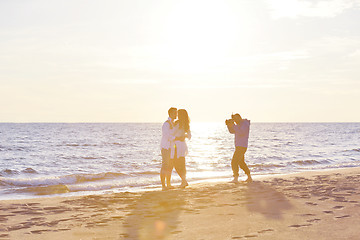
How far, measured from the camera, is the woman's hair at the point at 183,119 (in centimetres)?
1048

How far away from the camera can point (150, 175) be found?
1691 cm

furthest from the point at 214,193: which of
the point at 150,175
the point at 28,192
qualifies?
the point at 150,175

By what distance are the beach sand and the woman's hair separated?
1718mm

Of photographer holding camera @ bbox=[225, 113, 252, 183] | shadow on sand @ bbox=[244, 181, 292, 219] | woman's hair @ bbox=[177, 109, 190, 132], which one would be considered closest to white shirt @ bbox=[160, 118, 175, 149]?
woman's hair @ bbox=[177, 109, 190, 132]

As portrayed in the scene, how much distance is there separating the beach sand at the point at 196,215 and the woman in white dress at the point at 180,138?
1297 millimetres

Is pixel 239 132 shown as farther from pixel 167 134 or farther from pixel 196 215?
pixel 196 215

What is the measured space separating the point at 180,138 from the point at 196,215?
3.96 m

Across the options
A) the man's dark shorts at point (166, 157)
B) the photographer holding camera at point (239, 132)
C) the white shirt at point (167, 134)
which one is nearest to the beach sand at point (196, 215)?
the man's dark shorts at point (166, 157)

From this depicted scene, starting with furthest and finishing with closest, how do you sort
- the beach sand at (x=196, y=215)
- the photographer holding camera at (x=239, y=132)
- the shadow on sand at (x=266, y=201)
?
the photographer holding camera at (x=239, y=132)
the shadow on sand at (x=266, y=201)
the beach sand at (x=196, y=215)

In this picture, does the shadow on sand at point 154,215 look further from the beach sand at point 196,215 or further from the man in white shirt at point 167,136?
the man in white shirt at point 167,136

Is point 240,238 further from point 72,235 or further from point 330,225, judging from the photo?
point 72,235

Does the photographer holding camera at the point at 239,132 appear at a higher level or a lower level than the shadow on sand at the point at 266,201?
higher

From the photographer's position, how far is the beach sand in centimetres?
561

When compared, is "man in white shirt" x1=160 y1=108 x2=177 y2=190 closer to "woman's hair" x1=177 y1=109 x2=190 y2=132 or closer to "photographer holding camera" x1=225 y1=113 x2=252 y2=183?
"woman's hair" x1=177 y1=109 x2=190 y2=132
